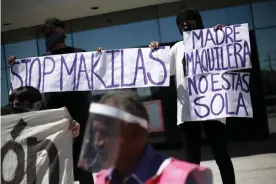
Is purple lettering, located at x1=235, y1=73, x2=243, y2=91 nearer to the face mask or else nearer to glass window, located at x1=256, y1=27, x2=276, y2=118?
the face mask

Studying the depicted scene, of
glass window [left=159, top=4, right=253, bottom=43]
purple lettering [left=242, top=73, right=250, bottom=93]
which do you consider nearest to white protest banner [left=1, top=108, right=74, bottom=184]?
purple lettering [left=242, top=73, right=250, bottom=93]

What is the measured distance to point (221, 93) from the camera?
4469mm

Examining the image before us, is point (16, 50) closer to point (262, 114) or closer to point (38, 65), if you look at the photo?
point (262, 114)

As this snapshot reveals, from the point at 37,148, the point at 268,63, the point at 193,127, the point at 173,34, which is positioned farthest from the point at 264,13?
the point at 37,148

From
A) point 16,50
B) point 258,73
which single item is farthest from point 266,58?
point 16,50

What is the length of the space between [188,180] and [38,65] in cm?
341

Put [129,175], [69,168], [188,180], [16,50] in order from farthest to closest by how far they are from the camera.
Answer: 1. [16,50]
2. [69,168]
3. [129,175]
4. [188,180]

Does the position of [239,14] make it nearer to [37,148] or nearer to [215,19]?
[215,19]

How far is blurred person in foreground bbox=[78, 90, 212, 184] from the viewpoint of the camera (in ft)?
5.41

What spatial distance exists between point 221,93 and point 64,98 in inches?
58.5

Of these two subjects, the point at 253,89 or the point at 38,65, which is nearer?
the point at 38,65

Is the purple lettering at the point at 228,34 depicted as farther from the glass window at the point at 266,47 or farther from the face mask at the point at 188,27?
the glass window at the point at 266,47

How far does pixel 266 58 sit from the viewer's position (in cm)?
1019

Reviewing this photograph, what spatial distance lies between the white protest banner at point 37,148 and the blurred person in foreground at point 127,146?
69.7 inches
